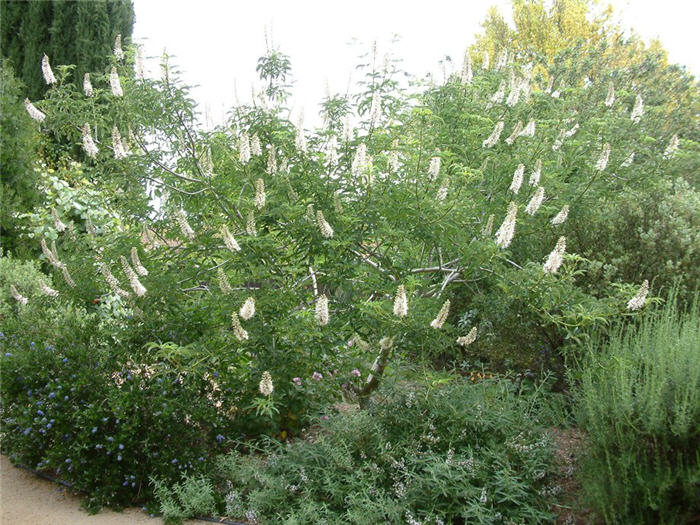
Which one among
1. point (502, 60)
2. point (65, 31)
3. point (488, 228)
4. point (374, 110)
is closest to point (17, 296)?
point (374, 110)

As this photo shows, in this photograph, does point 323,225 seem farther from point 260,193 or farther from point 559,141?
point 559,141

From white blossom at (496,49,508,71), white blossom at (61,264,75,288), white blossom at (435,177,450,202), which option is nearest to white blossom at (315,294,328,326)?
white blossom at (435,177,450,202)

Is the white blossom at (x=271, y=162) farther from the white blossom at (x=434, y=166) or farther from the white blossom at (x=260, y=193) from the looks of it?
the white blossom at (x=434, y=166)

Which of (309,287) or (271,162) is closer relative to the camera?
(271,162)

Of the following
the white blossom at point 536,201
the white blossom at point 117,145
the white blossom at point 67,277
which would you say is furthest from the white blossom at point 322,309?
the white blossom at point 67,277

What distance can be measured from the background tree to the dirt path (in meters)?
9.09

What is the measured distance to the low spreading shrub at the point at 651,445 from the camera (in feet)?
9.81

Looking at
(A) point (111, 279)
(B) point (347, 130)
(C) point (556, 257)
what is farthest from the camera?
(B) point (347, 130)

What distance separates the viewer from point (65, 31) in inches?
474

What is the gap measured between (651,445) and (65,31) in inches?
489

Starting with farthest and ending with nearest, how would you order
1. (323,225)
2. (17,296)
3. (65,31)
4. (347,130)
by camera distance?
(65,31), (17,296), (347,130), (323,225)

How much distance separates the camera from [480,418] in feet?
12.6

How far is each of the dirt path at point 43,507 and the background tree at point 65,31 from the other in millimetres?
9088

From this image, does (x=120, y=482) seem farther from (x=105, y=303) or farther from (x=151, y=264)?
(x=105, y=303)
